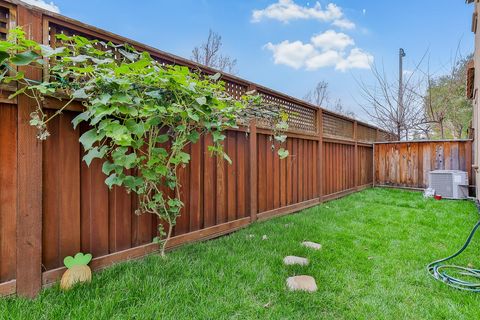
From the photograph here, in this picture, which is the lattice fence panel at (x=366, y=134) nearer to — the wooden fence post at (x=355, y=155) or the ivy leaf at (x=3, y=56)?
the wooden fence post at (x=355, y=155)

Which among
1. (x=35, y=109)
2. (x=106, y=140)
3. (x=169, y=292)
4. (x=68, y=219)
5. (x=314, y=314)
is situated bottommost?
(x=314, y=314)

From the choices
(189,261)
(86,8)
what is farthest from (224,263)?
(86,8)

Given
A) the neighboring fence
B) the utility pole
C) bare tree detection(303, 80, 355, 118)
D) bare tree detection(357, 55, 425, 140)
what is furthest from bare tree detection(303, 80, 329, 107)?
the neighboring fence

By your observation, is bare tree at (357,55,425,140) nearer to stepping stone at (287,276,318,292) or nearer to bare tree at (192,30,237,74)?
bare tree at (192,30,237,74)

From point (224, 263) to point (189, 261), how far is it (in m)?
0.28

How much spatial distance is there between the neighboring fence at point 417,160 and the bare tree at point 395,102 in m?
3.76

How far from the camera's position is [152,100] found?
1.73 meters

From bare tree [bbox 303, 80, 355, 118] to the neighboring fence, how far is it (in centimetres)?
697

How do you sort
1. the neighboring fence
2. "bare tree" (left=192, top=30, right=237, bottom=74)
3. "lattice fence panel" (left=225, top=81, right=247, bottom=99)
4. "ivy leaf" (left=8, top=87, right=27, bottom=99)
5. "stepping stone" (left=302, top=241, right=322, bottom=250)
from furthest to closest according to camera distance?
"bare tree" (left=192, top=30, right=237, bottom=74) → the neighboring fence → "lattice fence panel" (left=225, top=81, right=247, bottom=99) → "stepping stone" (left=302, top=241, right=322, bottom=250) → "ivy leaf" (left=8, top=87, right=27, bottom=99)

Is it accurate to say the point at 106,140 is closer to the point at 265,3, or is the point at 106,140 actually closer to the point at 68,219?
the point at 68,219

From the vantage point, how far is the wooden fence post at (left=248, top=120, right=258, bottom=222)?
132 inches

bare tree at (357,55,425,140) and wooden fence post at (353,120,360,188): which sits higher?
bare tree at (357,55,425,140)

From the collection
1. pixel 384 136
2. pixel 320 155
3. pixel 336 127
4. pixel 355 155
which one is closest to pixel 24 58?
pixel 320 155

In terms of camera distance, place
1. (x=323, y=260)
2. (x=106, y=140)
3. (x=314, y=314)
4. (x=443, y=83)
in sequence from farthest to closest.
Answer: (x=443, y=83) < (x=323, y=260) < (x=106, y=140) < (x=314, y=314)
